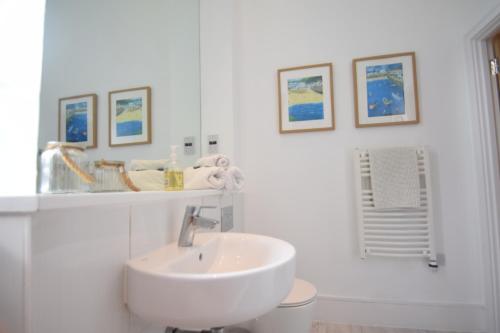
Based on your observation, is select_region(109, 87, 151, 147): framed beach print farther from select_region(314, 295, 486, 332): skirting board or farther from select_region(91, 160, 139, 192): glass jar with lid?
select_region(314, 295, 486, 332): skirting board

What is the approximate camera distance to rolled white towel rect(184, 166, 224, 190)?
128 cm

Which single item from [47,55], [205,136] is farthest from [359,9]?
[47,55]

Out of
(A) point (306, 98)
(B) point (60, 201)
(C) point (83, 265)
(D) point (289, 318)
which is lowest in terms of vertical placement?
(D) point (289, 318)

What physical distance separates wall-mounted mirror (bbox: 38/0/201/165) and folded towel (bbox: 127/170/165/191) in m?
0.08

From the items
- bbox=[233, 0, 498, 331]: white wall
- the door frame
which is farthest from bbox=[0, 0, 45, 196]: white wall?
the door frame

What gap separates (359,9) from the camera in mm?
1869

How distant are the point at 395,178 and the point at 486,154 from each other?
539 mm

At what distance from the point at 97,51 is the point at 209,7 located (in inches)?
49.8

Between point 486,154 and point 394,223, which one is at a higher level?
point 486,154

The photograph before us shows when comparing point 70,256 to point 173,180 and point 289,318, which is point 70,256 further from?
point 289,318

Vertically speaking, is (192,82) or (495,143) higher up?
(192,82)

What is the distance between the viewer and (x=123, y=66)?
1093 mm

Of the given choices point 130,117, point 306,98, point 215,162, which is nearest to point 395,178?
point 306,98

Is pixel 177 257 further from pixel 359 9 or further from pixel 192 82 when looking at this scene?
pixel 359 9
